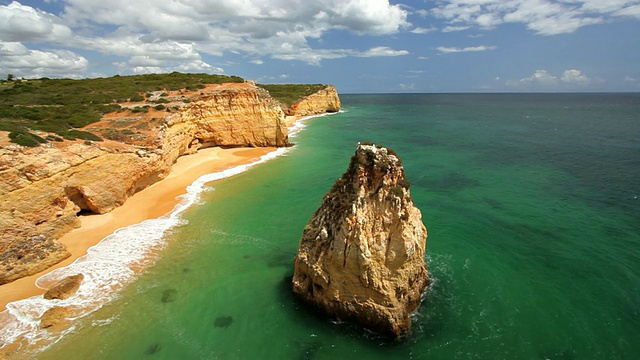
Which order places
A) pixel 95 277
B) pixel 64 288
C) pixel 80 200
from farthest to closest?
pixel 80 200, pixel 95 277, pixel 64 288

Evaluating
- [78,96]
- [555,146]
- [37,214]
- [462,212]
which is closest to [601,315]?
[462,212]

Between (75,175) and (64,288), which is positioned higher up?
(75,175)

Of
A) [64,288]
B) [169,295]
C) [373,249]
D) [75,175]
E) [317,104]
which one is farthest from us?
[317,104]

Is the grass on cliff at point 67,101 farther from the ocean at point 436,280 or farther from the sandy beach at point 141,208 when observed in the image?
the ocean at point 436,280

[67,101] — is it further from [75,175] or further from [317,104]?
[317,104]

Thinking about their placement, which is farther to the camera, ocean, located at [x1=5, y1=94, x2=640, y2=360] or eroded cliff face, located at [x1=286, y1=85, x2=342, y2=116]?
eroded cliff face, located at [x1=286, y1=85, x2=342, y2=116]

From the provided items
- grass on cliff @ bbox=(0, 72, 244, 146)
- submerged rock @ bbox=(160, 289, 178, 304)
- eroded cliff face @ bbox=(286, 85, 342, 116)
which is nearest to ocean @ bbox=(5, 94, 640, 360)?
submerged rock @ bbox=(160, 289, 178, 304)

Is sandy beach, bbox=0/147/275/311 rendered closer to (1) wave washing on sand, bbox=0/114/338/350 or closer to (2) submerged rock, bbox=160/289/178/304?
(1) wave washing on sand, bbox=0/114/338/350

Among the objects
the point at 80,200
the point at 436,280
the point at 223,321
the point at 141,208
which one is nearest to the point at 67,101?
the point at 80,200
